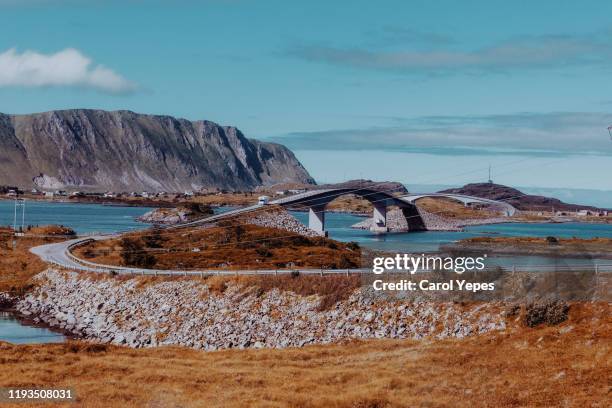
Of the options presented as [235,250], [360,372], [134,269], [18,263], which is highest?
[235,250]

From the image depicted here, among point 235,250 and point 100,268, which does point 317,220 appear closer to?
point 235,250

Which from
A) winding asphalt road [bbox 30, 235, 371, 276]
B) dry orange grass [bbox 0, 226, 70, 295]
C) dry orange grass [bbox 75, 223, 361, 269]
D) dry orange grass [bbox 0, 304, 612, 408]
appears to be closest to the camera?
dry orange grass [bbox 0, 304, 612, 408]

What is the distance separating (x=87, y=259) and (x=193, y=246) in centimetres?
1952

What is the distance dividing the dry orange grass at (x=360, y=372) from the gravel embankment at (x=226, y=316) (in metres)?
4.00

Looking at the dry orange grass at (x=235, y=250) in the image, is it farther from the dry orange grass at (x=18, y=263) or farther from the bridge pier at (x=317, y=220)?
the bridge pier at (x=317, y=220)

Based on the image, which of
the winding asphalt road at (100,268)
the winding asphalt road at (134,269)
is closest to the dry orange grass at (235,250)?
the winding asphalt road at (100,268)

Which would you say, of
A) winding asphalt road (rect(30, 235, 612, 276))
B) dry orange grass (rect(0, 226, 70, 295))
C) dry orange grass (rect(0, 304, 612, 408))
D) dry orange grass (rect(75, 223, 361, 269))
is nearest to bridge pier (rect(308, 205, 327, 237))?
dry orange grass (rect(75, 223, 361, 269))

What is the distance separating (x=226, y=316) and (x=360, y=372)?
72.0ft

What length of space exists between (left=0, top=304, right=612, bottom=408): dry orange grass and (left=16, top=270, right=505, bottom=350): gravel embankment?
13.1ft

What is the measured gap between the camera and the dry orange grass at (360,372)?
26.3 m

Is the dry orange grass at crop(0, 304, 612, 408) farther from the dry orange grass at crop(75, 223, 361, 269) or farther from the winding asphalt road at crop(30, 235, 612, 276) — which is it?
the dry orange grass at crop(75, 223, 361, 269)

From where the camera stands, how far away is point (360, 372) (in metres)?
31.3

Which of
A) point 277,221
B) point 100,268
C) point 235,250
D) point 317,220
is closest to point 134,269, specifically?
point 100,268

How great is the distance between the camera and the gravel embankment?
4288 centimetres
